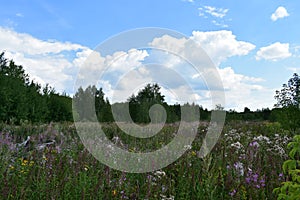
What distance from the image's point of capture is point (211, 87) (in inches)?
169

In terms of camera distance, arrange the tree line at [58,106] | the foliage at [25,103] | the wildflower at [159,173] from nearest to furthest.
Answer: the wildflower at [159,173], the tree line at [58,106], the foliage at [25,103]

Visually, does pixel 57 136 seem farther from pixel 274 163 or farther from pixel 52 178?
pixel 274 163

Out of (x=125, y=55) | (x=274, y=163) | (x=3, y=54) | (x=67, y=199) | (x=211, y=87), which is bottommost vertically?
(x=67, y=199)

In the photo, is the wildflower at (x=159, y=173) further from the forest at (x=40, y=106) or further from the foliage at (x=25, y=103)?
the foliage at (x=25, y=103)

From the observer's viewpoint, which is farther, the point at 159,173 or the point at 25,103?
the point at 25,103

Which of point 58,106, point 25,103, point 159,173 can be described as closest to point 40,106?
point 25,103

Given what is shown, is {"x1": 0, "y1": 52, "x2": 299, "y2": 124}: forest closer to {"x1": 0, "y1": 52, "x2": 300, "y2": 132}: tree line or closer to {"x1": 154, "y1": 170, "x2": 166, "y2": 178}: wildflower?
{"x1": 0, "y1": 52, "x2": 300, "y2": 132}: tree line

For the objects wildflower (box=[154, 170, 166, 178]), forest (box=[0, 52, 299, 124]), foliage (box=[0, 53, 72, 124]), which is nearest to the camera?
wildflower (box=[154, 170, 166, 178])

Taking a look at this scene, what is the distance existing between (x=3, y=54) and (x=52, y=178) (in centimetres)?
2468

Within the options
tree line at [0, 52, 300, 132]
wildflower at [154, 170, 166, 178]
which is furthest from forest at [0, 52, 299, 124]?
wildflower at [154, 170, 166, 178]

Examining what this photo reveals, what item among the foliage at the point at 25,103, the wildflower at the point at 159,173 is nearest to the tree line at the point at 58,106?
the foliage at the point at 25,103

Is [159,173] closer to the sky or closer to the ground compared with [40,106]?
closer to the ground

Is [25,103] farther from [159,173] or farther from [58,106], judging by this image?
[159,173]

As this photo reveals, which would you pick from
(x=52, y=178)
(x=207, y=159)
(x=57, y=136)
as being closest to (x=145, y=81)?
(x=207, y=159)
